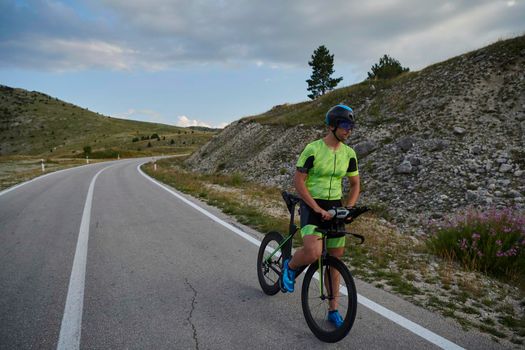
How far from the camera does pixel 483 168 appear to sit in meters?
10.1

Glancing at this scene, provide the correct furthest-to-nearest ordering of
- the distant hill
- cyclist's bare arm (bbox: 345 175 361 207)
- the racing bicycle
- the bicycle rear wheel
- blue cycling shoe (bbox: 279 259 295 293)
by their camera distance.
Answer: the distant hill < the bicycle rear wheel < blue cycling shoe (bbox: 279 259 295 293) < cyclist's bare arm (bbox: 345 175 361 207) < the racing bicycle

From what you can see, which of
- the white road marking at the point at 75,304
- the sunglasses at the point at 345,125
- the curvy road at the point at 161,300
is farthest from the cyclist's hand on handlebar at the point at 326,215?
the white road marking at the point at 75,304

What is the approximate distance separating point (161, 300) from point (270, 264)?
4.88 ft

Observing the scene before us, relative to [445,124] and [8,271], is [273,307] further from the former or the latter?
[445,124]

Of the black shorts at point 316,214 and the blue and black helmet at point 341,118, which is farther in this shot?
the black shorts at point 316,214

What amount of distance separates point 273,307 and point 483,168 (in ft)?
30.0

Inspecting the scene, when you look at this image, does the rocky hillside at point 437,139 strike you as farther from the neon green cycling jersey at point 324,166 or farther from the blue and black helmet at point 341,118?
the blue and black helmet at point 341,118

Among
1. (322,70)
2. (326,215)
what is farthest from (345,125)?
(322,70)

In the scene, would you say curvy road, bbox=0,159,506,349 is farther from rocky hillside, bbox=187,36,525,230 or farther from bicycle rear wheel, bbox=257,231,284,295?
rocky hillside, bbox=187,36,525,230

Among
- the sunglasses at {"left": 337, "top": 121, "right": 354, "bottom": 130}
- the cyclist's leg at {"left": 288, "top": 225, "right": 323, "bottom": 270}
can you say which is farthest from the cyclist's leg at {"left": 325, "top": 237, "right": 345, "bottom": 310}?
the sunglasses at {"left": 337, "top": 121, "right": 354, "bottom": 130}

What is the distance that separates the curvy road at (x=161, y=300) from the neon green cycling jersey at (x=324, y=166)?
1510mm

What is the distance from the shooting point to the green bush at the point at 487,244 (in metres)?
5.19

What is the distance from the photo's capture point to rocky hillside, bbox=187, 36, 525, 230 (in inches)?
378

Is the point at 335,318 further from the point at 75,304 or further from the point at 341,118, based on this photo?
the point at 75,304
